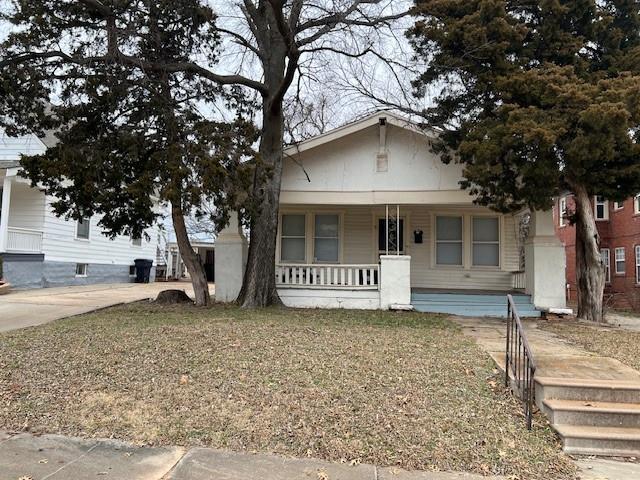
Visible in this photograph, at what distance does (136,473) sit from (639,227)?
2577 cm

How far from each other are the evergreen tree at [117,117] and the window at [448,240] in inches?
276

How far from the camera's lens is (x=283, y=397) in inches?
204

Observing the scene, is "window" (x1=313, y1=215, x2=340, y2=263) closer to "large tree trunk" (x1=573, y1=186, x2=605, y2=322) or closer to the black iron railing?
"large tree trunk" (x1=573, y1=186, x2=605, y2=322)

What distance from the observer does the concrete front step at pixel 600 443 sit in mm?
4492

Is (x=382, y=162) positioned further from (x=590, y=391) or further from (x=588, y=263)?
Result: (x=590, y=391)

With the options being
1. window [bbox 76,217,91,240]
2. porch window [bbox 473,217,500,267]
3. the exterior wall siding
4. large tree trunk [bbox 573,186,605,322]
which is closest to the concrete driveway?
window [bbox 76,217,91,240]

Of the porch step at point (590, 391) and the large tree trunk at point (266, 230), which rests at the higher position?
the large tree trunk at point (266, 230)

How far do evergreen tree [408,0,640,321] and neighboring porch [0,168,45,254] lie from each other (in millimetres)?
13841

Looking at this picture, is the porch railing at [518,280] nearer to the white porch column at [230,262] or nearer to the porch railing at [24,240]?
the white porch column at [230,262]

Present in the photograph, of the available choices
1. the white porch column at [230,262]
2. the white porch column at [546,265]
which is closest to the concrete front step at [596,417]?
the white porch column at [546,265]

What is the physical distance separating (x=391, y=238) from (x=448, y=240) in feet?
5.58

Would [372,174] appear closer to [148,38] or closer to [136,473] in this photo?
[148,38]

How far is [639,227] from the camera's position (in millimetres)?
23641

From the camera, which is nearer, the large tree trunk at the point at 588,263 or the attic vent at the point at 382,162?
the large tree trunk at the point at 588,263
